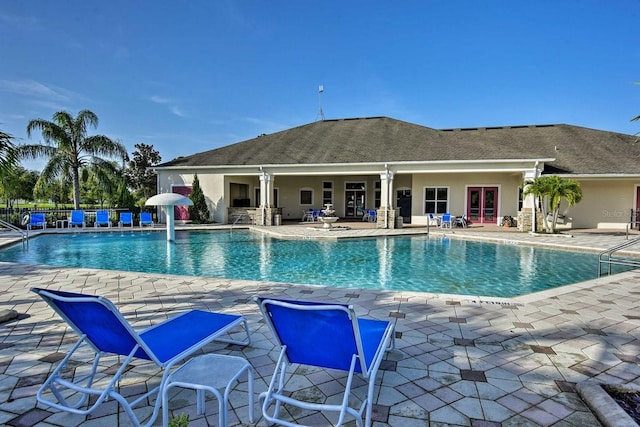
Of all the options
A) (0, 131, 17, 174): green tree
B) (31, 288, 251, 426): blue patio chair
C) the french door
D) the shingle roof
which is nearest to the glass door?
the shingle roof

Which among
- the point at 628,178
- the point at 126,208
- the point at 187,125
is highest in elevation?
the point at 187,125

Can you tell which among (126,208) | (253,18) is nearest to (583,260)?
(253,18)

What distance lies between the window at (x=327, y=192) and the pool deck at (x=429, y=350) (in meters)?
17.9

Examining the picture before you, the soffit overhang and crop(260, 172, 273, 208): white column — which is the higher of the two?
the soffit overhang

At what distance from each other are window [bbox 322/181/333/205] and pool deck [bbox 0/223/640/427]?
58.8ft

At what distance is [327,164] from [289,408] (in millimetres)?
16571

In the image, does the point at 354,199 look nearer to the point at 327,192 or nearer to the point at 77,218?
the point at 327,192

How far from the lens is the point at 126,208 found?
67.4 feet

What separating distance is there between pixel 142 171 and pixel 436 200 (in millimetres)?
28570

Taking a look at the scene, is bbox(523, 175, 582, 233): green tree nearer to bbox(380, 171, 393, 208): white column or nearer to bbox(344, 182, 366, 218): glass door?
bbox(380, 171, 393, 208): white column

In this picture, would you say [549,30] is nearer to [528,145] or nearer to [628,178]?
[528,145]

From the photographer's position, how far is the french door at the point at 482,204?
19.4 meters

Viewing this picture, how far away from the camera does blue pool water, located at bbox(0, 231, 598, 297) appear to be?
7.88 m

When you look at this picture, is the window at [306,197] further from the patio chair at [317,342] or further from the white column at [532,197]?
the patio chair at [317,342]
